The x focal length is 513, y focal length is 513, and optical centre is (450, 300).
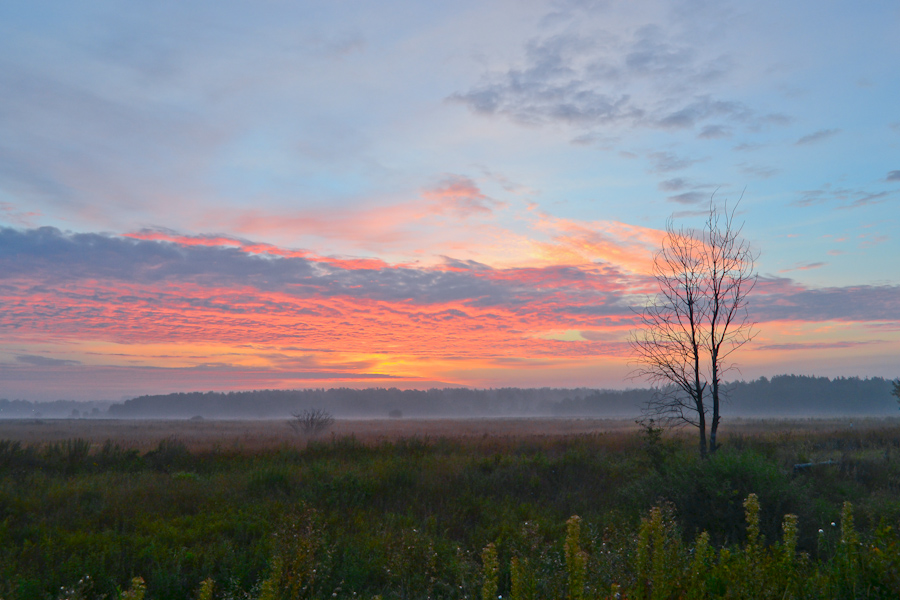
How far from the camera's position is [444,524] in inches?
439

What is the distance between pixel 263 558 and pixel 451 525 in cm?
405

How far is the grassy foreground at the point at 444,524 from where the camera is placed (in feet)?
15.4

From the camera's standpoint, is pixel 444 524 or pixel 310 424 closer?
pixel 444 524

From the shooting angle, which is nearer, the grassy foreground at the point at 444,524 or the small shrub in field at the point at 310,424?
the grassy foreground at the point at 444,524

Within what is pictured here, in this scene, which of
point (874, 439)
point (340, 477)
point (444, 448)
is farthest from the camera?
point (874, 439)

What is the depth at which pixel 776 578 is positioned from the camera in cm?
443

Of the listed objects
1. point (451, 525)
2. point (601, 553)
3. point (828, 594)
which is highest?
point (828, 594)

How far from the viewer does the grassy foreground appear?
4691mm

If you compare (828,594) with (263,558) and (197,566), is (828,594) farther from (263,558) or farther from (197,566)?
(197,566)

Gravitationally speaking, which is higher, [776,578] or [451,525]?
[776,578]

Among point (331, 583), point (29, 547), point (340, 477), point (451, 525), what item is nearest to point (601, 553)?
point (331, 583)

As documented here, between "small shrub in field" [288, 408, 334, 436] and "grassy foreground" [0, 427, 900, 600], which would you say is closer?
"grassy foreground" [0, 427, 900, 600]

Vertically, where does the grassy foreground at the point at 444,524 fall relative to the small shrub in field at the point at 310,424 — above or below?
above

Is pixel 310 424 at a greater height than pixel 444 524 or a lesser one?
lesser
